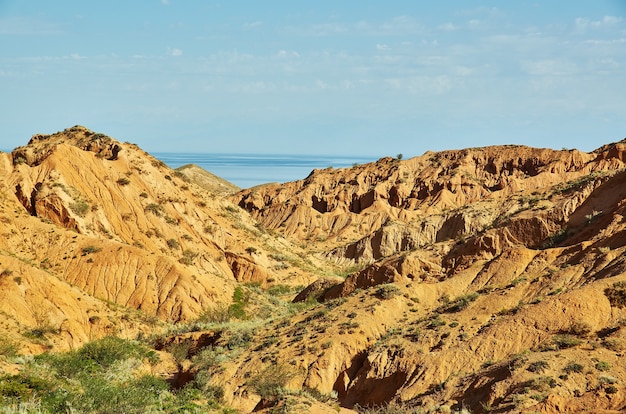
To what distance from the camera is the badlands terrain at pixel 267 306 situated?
77.4 feet

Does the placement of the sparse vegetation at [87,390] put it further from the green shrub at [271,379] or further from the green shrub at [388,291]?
the green shrub at [388,291]

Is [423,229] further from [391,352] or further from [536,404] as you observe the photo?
[536,404]

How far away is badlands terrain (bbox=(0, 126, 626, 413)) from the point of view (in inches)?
929

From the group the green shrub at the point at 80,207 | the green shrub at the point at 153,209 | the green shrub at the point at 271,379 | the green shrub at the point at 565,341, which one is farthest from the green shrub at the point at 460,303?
the green shrub at the point at 153,209

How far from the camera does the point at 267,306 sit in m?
52.3

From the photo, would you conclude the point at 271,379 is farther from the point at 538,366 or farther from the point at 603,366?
the point at 603,366

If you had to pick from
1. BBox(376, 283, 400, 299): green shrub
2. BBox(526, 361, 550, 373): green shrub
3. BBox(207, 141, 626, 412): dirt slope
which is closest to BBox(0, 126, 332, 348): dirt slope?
BBox(207, 141, 626, 412): dirt slope

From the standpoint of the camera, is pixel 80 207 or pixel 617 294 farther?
pixel 80 207

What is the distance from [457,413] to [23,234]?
3636cm

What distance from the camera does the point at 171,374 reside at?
34.4 metres

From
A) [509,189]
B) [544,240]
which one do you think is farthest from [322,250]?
[544,240]

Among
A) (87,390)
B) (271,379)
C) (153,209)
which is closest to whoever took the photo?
(87,390)

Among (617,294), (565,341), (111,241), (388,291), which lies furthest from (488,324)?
(111,241)

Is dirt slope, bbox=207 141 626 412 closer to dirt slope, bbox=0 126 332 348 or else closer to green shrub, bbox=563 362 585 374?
green shrub, bbox=563 362 585 374
